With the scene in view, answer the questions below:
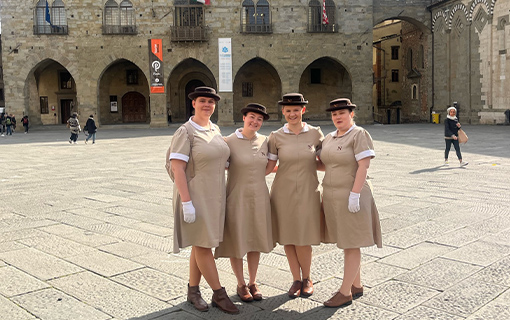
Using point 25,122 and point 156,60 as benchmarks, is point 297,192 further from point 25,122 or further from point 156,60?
point 25,122

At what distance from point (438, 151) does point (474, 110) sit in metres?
15.9

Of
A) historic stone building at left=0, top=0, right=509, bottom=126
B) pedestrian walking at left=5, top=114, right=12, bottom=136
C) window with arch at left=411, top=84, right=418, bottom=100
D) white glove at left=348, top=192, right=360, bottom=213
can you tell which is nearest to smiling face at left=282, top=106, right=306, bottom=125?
white glove at left=348, top=192, right=360, bottom=213

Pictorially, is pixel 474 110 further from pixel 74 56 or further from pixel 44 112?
pixel 44 112

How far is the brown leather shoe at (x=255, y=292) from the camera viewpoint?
14.6 ft

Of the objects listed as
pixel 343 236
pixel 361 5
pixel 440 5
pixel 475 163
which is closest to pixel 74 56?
pixel 361 5

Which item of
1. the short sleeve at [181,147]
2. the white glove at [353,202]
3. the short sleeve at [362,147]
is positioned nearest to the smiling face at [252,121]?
the short sleeve at [181,147]

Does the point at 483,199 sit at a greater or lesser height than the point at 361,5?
lesser

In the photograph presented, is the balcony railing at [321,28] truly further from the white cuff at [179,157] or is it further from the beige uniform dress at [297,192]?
the white cuff at [179,157]

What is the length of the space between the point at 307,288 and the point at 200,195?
1.26 meters

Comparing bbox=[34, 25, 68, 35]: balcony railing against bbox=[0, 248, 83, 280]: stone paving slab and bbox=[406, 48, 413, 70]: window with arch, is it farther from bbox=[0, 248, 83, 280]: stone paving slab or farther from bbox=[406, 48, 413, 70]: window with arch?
bbox=[0, 248, 83, 280]: stone paving slab

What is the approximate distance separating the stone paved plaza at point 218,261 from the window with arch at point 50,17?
80.0 ft

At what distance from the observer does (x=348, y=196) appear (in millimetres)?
4379

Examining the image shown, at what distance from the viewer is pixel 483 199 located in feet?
28.0

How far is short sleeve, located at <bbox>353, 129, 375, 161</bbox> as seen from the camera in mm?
4270
